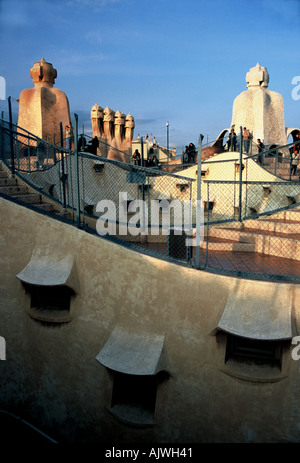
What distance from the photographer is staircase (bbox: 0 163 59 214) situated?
8086 millimetres

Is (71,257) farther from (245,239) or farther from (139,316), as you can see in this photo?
(245,239)

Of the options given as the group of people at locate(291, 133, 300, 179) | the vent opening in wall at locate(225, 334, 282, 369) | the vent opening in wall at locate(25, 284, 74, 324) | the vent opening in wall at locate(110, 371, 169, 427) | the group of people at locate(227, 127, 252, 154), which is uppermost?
the group of people at locate(227, 127, 252, 154)

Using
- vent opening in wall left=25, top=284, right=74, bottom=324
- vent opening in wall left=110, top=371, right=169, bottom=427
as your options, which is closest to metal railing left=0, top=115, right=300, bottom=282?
vent opening in wall left=25, top=284, right=74, bottom=324

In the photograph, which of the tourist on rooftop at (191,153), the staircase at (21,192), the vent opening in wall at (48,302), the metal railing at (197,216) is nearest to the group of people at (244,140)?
the metal railing at (197,216)

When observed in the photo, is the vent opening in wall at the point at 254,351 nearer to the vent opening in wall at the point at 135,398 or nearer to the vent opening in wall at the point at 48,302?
the vent opening in wall at the point at 135,398

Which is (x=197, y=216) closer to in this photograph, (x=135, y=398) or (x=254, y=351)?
(x=254, y=351)

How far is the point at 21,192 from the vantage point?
8.38 metres

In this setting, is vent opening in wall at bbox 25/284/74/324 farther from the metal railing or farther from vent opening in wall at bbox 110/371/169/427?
vent opening in wall at bbox 110/371/169/427

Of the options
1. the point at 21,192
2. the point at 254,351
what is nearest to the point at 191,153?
the point at 21,192

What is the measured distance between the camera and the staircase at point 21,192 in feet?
26.5

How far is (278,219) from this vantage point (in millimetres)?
9742

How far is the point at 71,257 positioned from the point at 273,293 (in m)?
3.80

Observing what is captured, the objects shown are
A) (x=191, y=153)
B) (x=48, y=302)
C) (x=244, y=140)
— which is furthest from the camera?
(x=191, y=153)
